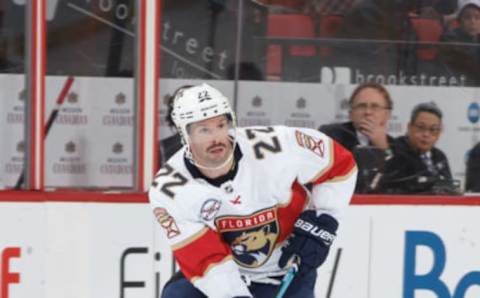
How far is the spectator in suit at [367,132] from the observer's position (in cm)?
539

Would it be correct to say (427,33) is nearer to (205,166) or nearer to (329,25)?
(329,25)

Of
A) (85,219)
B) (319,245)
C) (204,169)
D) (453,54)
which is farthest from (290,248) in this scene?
(453,54)

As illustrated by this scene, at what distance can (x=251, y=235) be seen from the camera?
4.04 metres

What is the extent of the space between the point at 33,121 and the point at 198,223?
147 cm

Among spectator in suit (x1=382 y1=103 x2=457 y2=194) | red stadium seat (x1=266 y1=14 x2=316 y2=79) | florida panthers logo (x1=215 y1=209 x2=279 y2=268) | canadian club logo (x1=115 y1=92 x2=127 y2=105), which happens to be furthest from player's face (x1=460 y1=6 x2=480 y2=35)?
florida panthers logo (x1=215 y1=209 x2=279 y2=268)

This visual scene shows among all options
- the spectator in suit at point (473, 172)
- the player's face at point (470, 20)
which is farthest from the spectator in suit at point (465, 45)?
the spectator in suit at point (473, 172)

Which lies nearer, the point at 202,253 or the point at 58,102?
the point at 202,253

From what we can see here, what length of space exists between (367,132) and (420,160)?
267mm

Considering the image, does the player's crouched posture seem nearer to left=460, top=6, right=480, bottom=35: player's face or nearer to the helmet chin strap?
the helmet chin strap

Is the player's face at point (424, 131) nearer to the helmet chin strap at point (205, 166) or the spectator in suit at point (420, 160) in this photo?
the spectator in suit at point (420, 160)

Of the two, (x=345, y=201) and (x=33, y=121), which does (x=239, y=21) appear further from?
(x=345, y=201)

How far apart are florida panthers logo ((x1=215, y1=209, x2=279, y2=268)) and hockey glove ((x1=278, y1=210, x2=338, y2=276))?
6 cm

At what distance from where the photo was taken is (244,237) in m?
4.04

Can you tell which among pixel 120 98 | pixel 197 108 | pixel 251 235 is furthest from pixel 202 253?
pixel 120 98
